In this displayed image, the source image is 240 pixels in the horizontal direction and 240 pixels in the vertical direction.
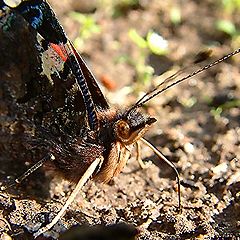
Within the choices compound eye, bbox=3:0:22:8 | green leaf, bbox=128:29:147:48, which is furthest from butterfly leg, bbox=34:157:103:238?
green leaf, bbox=128:29:147:48

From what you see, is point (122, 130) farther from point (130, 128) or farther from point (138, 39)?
point (138, 39)

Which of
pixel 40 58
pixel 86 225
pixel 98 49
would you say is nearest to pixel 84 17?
pixel 98 49

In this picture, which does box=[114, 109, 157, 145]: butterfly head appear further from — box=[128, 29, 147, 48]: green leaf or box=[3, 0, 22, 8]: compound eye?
box=[128, 29, 147, 48]: green leaf

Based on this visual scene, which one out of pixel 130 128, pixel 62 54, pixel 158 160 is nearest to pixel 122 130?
pixel 130 128

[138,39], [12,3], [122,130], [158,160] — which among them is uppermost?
[138,39]

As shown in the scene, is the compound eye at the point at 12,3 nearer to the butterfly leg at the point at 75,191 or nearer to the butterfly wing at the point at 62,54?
the butterfly wing at the point at 62,54

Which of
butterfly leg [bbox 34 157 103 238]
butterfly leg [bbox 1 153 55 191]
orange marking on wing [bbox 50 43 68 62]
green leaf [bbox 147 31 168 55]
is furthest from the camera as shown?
green leaf [bbox 147 31 168 55]
